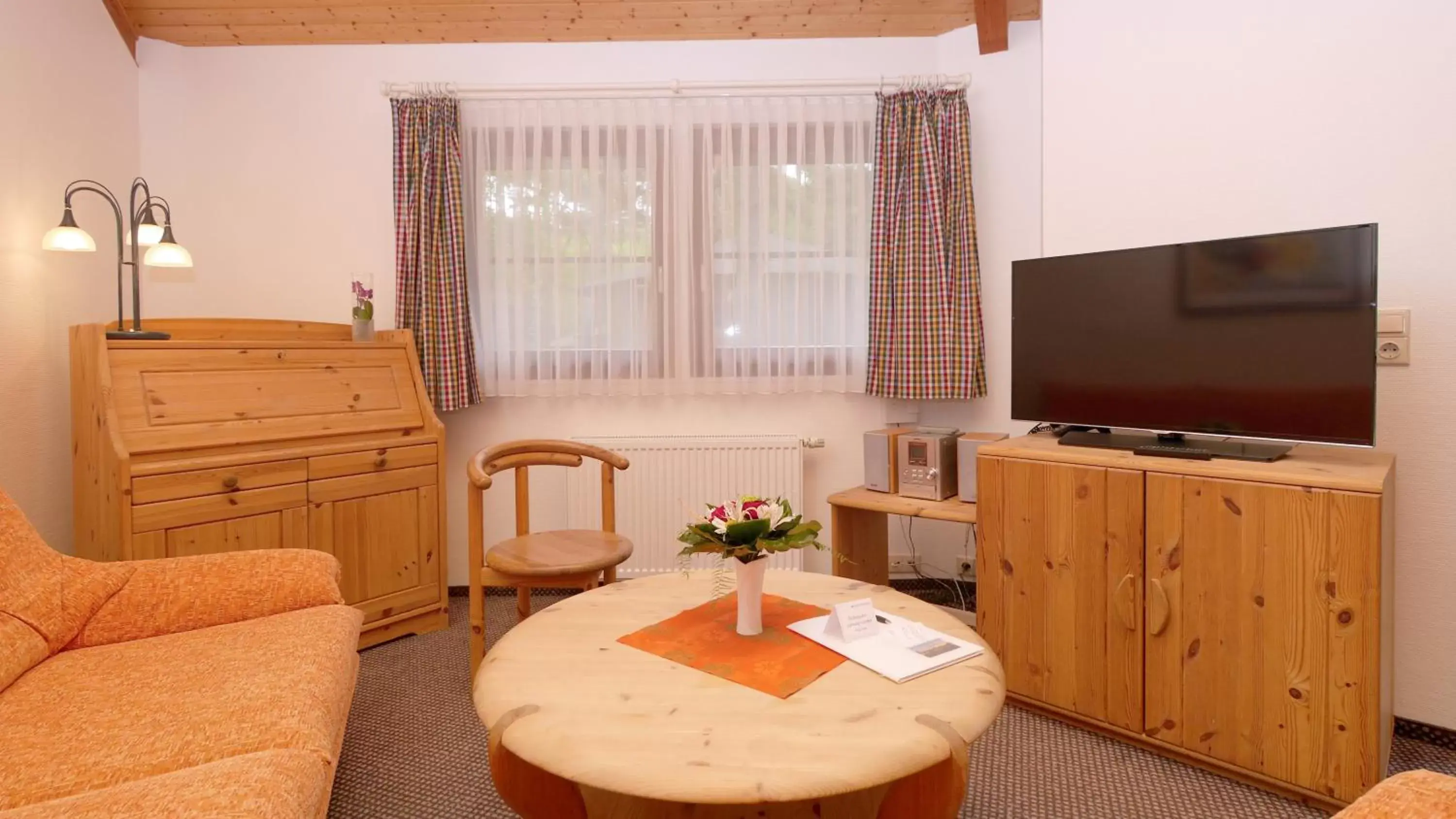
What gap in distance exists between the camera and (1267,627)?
1812 millimetres

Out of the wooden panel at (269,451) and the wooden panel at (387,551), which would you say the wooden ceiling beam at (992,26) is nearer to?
the wooden panel at (269,451)

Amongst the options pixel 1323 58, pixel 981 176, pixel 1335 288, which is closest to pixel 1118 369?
pixel 1335 288

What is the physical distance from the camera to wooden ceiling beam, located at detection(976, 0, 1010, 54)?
307 centimetres

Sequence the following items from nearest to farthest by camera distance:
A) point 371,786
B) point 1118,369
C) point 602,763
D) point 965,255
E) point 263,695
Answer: point 602,763, point 263,695, point 371,786, point 1118,369, point 965,255

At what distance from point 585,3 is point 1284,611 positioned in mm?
3282

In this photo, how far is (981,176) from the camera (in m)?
3.27

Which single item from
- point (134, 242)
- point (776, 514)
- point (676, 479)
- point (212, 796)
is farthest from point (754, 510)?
point (134, 242)

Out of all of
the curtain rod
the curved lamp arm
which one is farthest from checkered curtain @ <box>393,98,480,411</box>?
the curved lamp arm

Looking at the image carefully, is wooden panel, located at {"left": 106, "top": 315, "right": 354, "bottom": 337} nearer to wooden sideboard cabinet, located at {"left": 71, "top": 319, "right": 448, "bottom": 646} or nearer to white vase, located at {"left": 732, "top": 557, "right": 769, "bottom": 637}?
wooden sideboard cabinet, located at {"left": 71, "top": 319, "right": 448, "bottom": 646}

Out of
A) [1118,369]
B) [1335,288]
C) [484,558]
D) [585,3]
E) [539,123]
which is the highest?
[585,3]

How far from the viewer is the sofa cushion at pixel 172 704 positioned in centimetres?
119

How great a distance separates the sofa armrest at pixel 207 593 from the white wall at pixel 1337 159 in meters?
2.62

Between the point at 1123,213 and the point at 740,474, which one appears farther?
the point at 740,474

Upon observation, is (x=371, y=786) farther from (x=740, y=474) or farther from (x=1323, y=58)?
(x=1323, y=58)
